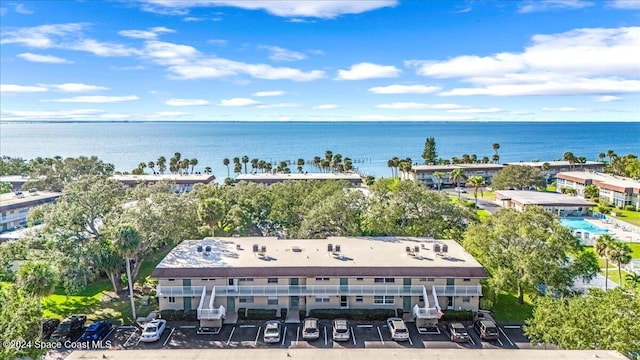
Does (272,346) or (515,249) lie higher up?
(515,249)

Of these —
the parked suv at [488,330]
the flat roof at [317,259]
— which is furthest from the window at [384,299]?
the parked suv at [488,330]

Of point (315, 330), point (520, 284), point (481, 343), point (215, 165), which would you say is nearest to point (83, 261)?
point (315, 330)

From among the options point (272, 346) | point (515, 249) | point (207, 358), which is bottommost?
point (272, 346)

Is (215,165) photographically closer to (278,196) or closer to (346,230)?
(278,196)

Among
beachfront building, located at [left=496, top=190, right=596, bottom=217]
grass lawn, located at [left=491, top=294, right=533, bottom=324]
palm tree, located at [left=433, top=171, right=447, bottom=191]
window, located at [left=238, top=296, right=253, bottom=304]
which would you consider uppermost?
palm tree, located at [left=433, top=171, right=447, bottom=191]

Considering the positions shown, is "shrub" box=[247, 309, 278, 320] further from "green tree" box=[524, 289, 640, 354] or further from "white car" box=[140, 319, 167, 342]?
"green tree" box=[524, 289, 640, 354]

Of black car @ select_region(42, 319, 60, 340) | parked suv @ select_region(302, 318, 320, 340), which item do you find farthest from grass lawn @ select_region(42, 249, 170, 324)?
parked suv @ select_region(302, 318, 320, 340)

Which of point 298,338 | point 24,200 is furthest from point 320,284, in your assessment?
point 24,200
